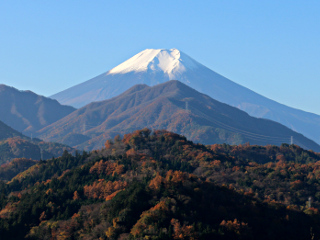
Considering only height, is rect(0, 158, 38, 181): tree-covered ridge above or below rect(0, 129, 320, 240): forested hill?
below

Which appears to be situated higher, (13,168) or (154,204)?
(154,204)

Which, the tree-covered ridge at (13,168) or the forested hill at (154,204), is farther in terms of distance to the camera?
the tree-covered ridge at (13,168)

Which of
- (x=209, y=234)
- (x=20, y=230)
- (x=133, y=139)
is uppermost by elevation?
(x=133, y=139)

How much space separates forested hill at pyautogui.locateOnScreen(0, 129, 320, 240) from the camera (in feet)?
254

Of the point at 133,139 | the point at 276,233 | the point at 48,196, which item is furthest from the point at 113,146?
the point at 276,233

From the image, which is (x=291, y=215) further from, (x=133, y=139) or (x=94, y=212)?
(x=133, y=139)

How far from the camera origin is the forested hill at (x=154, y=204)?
77.6 metres

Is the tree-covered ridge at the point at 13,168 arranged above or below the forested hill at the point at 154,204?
below

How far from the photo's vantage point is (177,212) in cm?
8012

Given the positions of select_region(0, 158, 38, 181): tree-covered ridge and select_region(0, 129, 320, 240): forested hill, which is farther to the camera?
select_region(0, 158, 38, 181): tree-covered ridge

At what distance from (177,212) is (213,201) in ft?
30.0

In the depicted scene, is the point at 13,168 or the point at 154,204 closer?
the point at 154,204

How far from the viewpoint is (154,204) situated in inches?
3280

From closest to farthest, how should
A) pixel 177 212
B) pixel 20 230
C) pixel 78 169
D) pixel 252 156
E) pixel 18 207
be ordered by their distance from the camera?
pixel 177 212
pixel 20 230
pixel 18 207
pixel 78 169
pixel 252 156
